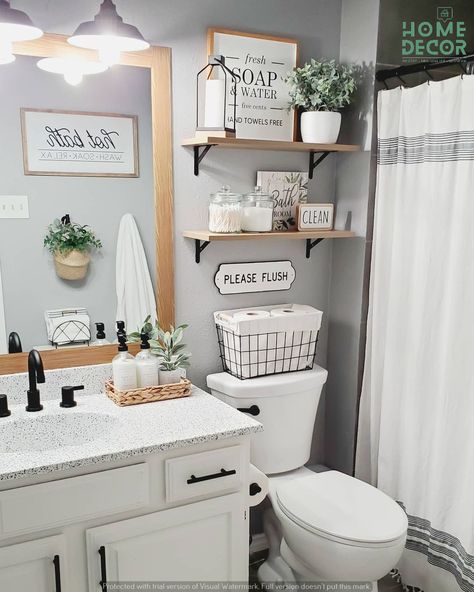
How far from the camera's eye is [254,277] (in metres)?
2.35

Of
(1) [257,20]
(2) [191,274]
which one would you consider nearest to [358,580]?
(2) [191,274]

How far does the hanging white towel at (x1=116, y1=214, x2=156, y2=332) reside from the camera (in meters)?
2.06

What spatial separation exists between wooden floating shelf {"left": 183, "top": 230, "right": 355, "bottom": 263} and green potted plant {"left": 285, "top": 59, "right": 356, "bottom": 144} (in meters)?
0.34

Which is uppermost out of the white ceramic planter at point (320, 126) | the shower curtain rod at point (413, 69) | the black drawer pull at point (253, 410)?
the shower curtain rod at point (413, 69)

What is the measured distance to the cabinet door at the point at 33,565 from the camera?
1.52 m

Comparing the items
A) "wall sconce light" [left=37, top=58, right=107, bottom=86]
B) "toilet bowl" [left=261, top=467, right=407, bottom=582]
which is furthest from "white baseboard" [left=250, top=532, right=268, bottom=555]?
"wall sconce light" [left=37, top=58, right=107, bottom=86]

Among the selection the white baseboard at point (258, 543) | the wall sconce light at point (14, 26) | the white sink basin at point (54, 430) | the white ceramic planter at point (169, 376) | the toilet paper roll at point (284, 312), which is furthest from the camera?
the white baseboard at point (258, 543)

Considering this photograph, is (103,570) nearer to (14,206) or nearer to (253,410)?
(253,410)

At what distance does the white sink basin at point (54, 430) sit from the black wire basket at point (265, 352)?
1.79 ft

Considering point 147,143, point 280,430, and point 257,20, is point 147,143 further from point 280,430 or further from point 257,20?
point 280,430

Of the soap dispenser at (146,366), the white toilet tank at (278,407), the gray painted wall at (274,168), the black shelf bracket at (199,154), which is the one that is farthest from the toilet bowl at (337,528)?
the black shelf bracket at (199,154)

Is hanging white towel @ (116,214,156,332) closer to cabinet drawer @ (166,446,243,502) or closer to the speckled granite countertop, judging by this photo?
the speckled granite countertop

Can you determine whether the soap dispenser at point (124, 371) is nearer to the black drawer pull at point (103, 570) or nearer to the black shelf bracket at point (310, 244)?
the black drawer pull at point (103, 570)

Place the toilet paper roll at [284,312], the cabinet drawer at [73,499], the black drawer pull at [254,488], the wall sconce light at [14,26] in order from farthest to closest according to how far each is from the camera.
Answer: the toilet paper roll at [284,312], the black drawer pull at [254,488], the wall sconce light at [14,26], the cabinet drawer at [73,499]
